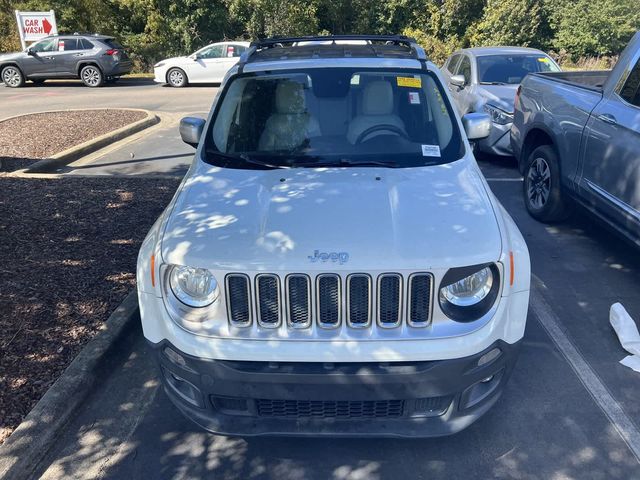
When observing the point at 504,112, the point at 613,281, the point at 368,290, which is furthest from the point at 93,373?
the point at 504,112

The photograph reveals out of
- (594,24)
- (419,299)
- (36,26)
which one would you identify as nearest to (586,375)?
(419,299)

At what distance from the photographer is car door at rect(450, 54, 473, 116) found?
902 centimetres

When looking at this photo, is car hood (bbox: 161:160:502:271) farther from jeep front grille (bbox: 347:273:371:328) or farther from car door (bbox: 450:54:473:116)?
car door (bbox: 450:54:473:116)

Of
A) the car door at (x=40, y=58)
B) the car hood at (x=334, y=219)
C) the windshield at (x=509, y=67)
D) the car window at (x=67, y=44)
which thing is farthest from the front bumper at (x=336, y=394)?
the car door at (x=40, y=58)

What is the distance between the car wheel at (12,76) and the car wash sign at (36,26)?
7.33 feet

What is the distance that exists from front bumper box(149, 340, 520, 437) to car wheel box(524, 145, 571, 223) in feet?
11.2

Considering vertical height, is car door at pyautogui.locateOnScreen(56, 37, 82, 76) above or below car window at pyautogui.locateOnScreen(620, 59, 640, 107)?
below

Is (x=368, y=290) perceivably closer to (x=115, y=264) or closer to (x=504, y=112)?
(x=115, y=264)

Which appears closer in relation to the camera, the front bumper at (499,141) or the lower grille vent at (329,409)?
the lower grille vent at (329,409)

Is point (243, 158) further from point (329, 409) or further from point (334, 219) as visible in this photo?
point (329, 409)

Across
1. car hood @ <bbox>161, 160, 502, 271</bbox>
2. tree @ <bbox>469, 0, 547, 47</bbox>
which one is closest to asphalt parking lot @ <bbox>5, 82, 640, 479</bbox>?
car hood @ <bbox>161, 160, 502, 271</bbox>

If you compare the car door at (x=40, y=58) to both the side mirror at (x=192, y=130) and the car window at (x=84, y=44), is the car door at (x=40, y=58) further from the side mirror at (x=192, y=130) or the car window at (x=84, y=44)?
the side mirror at (x=192, y=130)

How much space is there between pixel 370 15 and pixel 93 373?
29.3 meters

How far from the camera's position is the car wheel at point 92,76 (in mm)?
19891
